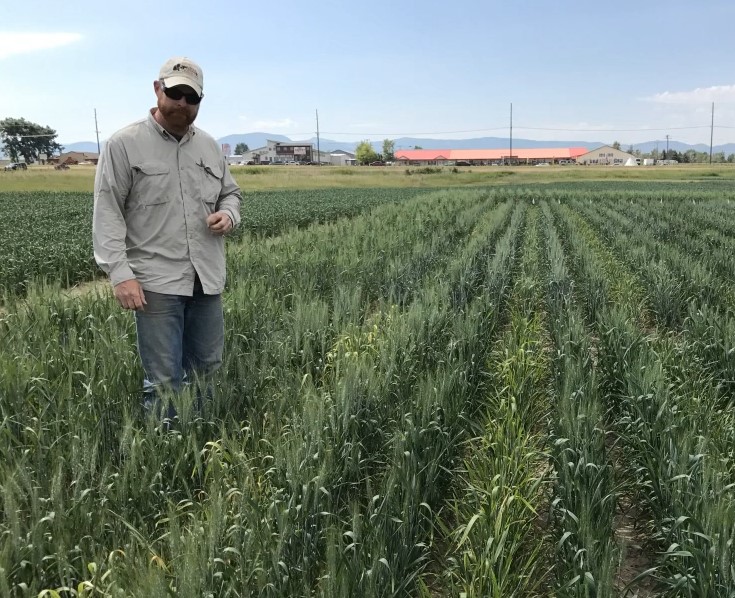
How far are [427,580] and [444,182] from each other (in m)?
56.0

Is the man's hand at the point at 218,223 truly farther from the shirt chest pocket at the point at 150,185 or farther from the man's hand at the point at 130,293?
the man's hand at the point at 130,293

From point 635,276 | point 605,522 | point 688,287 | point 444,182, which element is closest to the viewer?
point 605,522

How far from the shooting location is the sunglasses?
2814 mm

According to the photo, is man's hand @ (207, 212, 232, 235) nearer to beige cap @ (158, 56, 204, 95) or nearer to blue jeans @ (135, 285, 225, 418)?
blue jeans @ (135, 285, 225, 418)

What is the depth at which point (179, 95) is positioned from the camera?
2.85 metres

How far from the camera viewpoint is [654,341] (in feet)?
15.9

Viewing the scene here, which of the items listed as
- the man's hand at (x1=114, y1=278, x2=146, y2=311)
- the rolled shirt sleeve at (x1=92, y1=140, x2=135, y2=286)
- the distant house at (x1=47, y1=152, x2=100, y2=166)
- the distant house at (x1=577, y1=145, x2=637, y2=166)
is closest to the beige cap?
the rolled shirt sleeve at (x1=92, y1=140, x2=135, y2=286)

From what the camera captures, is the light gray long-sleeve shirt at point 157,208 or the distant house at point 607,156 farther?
the distant house at point 607,156

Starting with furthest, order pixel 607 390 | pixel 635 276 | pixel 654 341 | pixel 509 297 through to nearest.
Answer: pixel 635 276 → pixel 509 297 → pixel 654 341 → pixel 607 390

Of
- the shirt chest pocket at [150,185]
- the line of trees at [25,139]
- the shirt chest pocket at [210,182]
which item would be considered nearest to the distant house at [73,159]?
the line of trees at [25,139]

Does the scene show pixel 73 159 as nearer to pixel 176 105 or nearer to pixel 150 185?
pixel 150 185

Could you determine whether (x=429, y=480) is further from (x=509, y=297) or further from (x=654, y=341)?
(x=509, y=297)

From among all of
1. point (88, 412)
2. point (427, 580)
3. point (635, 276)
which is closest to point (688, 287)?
point (635, 276)

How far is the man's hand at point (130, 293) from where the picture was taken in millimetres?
2887
